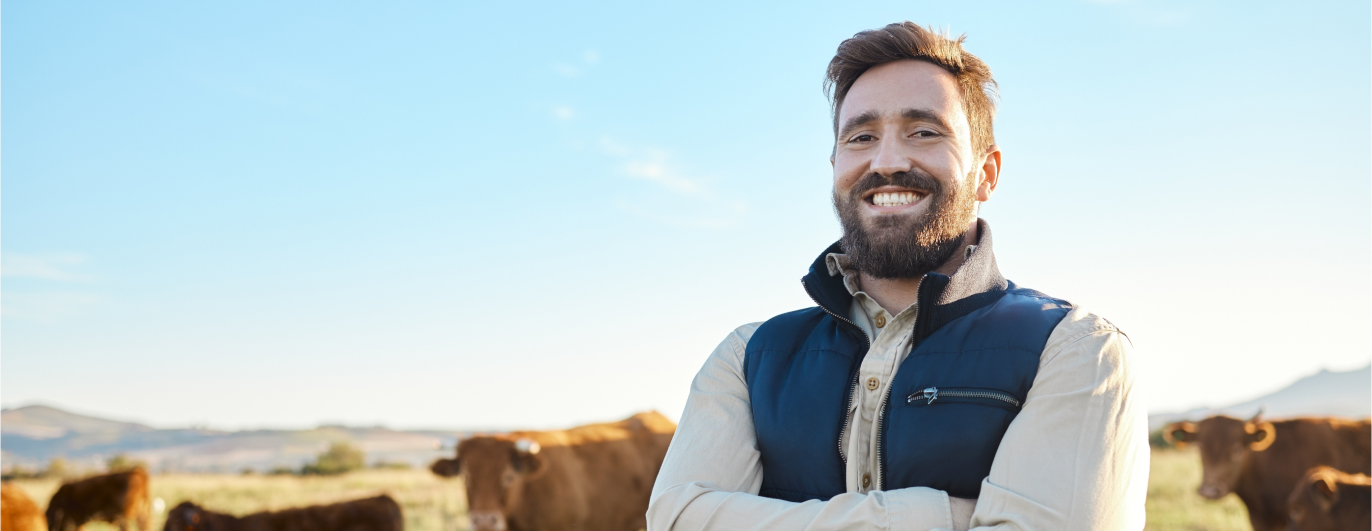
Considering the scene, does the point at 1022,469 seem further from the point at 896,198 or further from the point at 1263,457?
the point at 1263,457

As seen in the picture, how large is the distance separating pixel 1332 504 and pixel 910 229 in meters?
8.92

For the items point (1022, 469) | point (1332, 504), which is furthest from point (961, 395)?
point (1332, 504)

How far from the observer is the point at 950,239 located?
7.49ft

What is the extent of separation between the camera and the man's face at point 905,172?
7.32ft

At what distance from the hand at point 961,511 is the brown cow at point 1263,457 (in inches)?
453

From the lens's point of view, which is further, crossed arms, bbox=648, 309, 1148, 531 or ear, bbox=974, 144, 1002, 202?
ear, bbox=974, 144, 1002, 202

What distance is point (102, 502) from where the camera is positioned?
1324cm

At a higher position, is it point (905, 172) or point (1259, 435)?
point (905, 172)

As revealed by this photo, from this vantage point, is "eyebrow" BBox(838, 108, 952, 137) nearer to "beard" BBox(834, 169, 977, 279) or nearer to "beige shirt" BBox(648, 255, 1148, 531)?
"beard" BBox(834, 169, 977, 279)

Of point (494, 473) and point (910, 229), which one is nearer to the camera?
point (910, 229)

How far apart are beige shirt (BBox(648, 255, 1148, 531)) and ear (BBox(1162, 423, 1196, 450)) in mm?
11359

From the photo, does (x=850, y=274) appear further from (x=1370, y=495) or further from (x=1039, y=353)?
(x=1370, y=495)

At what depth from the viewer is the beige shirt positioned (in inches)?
70.9

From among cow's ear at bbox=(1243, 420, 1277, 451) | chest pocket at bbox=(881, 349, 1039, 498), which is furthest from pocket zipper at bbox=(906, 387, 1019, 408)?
cow's ear at bbox=(1243, 420, 1277, 451)
